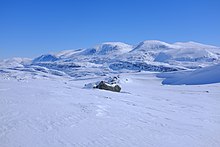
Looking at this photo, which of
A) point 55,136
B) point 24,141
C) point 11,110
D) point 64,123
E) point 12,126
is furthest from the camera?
point 11,110

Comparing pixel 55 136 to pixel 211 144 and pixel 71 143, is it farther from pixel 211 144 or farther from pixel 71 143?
pixel 211 144

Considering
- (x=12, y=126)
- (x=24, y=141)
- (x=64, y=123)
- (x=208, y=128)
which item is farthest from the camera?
(x=208, y=128)

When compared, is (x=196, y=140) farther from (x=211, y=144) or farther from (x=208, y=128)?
(x=208, y=128)

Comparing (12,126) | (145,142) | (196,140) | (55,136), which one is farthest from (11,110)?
(196,140)

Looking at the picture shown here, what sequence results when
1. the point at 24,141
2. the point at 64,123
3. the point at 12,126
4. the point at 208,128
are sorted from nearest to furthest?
the point at 24,141 < the point at 12,126 < the point at 64,123 < the point at 208,128

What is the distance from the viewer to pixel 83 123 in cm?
1048

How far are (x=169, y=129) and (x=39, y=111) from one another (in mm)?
5874

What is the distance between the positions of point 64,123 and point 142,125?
3.11 metres

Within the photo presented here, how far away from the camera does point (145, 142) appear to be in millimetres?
8375

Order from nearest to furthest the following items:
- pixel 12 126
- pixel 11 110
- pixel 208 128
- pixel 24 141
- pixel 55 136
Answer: pixel 24 141
pixel 55 136
pixel 12 126
pixel 208 128
pixel 11 110

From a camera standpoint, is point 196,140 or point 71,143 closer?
point 71,143

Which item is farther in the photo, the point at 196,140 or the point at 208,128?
the point at 208,128

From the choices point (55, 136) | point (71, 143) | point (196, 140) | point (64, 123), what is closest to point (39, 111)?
point (64, 123)

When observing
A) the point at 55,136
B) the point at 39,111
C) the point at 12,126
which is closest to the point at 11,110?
the point at 39,111
